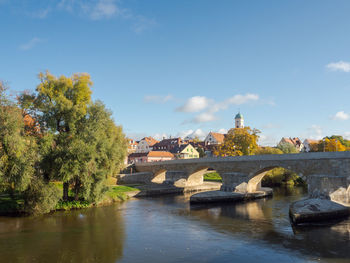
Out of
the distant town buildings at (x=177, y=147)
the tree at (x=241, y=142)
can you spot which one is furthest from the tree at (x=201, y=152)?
the tree at (x=241, y=142)

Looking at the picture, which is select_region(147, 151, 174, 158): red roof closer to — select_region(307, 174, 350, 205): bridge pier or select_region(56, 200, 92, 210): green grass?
select_region(56, 200, 92, 210): green grass

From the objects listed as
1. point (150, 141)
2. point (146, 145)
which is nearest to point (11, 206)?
point (146, 145)

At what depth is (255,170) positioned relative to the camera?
101 feet

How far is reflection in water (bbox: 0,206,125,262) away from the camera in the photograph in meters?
13.1

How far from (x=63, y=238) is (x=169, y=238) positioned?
610 centimetres

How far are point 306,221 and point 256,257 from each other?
8.36 meters

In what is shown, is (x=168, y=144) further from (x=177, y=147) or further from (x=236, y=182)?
(x=236, y=182)

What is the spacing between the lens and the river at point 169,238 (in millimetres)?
13055

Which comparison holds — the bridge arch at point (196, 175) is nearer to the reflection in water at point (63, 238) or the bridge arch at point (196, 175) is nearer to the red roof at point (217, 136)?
the reflection in water at point (63, 238)

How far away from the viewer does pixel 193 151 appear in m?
77.3

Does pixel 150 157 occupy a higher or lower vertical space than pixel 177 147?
lower

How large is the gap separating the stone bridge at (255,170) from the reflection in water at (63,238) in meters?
16.0

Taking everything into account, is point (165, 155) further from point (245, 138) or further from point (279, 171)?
point (279, 171)

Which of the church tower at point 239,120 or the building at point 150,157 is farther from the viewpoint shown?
the church tower at point 239,120
